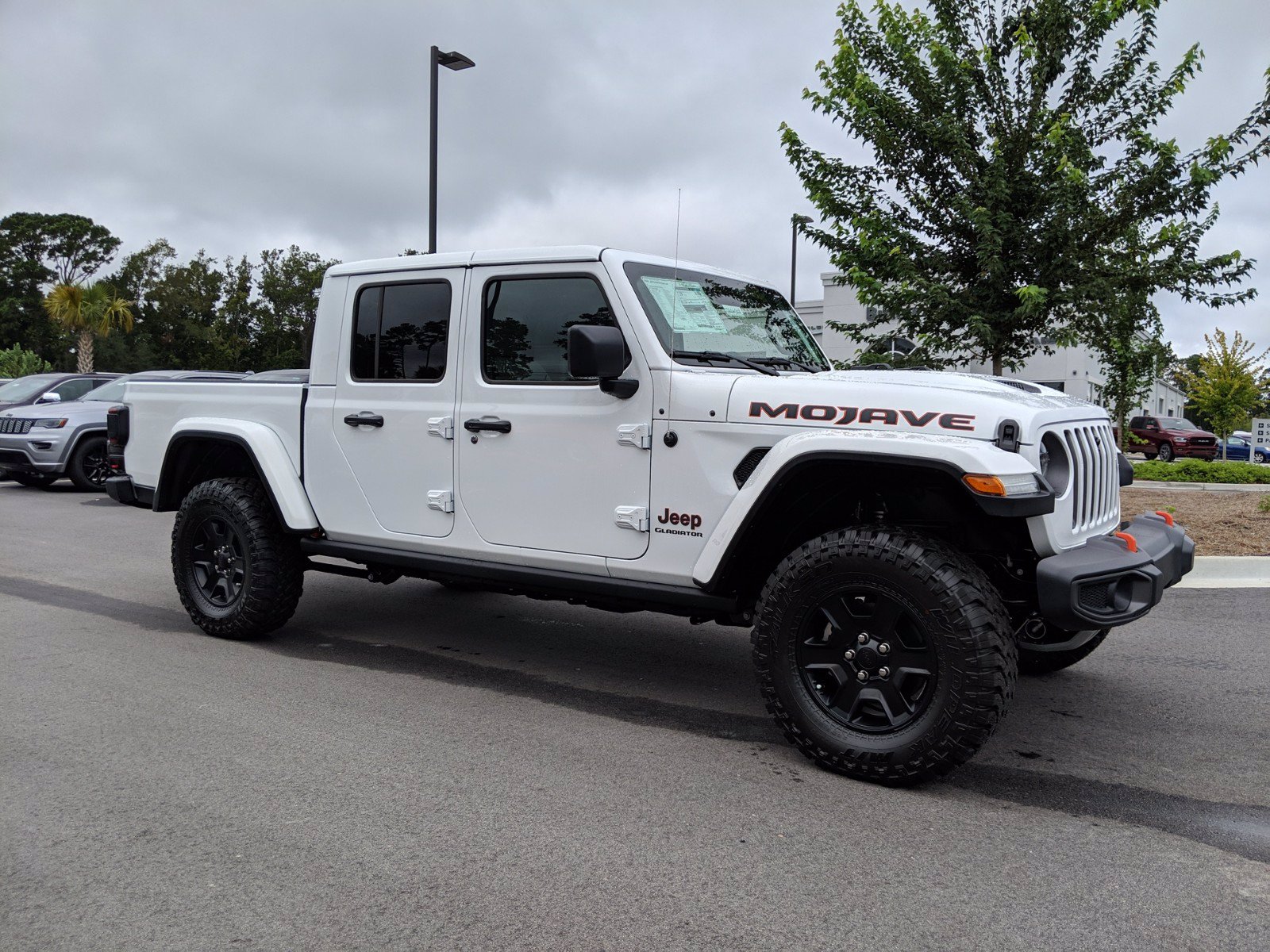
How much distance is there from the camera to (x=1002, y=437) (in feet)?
11.6

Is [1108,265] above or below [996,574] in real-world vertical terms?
above

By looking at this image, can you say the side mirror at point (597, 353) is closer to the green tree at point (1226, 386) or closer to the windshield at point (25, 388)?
the windshield at point (25, 388)

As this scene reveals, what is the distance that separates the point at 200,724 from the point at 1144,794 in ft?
12.2

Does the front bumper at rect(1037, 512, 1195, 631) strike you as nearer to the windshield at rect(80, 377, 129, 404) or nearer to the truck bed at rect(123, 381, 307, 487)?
the truck bed at rect(123, 381, 307, 487)

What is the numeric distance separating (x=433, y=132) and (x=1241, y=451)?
3157 centimetres

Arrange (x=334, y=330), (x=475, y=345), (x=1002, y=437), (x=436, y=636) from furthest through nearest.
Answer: (x=436, y=636)
(x=334, y=330)
(x=475, y=345)
(x=1002, y=437)

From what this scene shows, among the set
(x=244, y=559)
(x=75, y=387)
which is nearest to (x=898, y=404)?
(x=244, y=559)

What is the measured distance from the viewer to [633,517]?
427cm

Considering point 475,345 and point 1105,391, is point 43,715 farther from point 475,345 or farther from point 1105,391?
point 1105,391

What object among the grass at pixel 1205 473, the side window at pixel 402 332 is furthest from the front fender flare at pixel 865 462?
the grass at pixel 1205 473

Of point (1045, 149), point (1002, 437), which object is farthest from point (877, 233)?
point (1002, 437)

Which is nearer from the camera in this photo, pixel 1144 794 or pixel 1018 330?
pixel 1144 794

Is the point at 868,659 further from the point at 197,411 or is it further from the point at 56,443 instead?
the point at 56,443

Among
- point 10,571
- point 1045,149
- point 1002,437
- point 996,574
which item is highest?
point 1045,149
